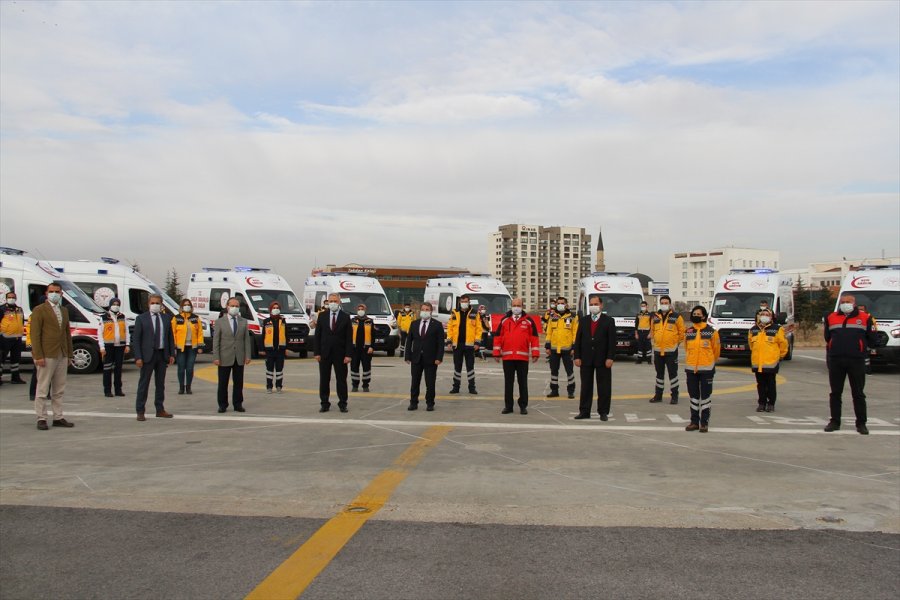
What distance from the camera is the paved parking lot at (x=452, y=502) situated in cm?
463

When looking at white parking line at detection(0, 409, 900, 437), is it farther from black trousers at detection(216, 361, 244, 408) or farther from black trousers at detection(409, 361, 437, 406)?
black trousers at detection(409, 361, 437, 406)

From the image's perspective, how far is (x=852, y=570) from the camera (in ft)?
15.6

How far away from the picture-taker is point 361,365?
15453 mm

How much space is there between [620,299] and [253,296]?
1212cm

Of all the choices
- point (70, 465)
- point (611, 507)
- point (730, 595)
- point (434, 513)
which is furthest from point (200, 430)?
point (730, 595)

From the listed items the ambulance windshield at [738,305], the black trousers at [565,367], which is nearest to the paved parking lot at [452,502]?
the black trousers at [565,367]

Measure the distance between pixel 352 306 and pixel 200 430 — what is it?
1527 centimetres

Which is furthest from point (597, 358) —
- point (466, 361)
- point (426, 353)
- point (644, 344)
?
point (644, 344)

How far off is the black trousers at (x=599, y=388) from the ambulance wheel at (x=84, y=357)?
12.5 metres

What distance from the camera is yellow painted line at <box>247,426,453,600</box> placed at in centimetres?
441

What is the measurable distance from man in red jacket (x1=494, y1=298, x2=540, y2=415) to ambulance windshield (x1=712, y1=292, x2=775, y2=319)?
40.4 feet

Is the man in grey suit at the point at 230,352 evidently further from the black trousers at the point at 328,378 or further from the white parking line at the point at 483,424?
the black trousers at the point at 328,378

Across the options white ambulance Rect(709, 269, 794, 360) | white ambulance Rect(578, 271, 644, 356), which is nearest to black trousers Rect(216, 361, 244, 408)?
white ambulance Rect(578, 271, 644, 356)

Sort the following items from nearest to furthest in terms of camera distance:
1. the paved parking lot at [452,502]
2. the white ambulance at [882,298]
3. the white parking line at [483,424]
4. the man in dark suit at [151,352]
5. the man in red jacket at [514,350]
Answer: the paved parking lot at [452,502] → the white parking line at [483,424] → the man in dark suit at [151,352] → the man in red jacket at [514,350] → the white ambulance at [882,298]
